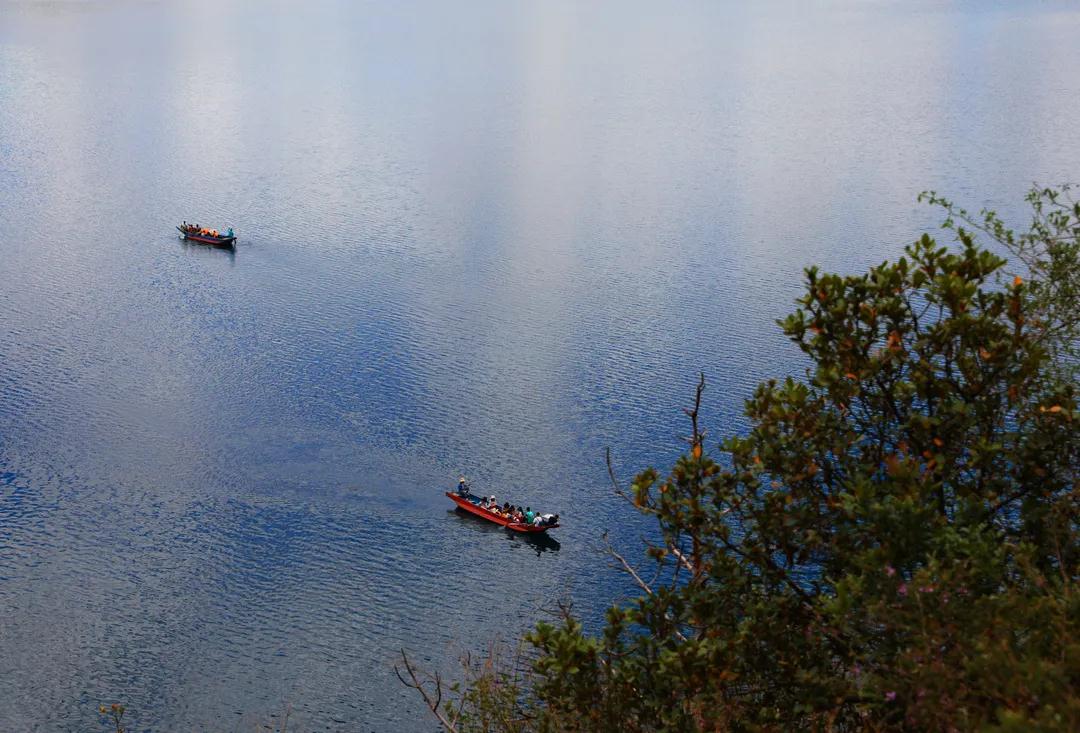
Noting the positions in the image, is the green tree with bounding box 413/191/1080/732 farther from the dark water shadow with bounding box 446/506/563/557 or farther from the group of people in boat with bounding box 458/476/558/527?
the dark water shadow with bounding box 446/506/563/557

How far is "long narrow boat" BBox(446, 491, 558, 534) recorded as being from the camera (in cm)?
4088

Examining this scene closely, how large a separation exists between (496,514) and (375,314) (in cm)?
2083

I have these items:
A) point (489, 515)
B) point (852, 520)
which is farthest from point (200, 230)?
point (852, 520)

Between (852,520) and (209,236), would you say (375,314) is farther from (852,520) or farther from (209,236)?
(852,520)

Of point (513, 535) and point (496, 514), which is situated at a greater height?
point (496, 514)

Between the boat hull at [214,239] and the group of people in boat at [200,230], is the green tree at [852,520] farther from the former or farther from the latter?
the group of people in boat at [200,230]

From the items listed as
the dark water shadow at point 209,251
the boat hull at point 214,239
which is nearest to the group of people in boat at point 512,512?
the dark water shadow at point 209,251

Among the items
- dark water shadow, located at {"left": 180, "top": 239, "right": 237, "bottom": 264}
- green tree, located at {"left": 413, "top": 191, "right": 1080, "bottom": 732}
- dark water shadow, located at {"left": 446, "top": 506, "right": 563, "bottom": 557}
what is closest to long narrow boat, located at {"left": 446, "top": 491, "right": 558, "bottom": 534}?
dark water shadow, located at {"left": 446, "top": 506, "right": 563, "bottom": 557}

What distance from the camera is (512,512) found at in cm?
4141

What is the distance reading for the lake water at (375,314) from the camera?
36.6m

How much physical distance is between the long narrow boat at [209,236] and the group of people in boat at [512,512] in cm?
3286

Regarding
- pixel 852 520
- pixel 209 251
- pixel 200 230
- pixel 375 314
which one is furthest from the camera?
pixel 200 230

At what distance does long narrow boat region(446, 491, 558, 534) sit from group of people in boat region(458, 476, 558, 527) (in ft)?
0.15

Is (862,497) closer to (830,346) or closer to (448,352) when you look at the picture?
(830,346)
